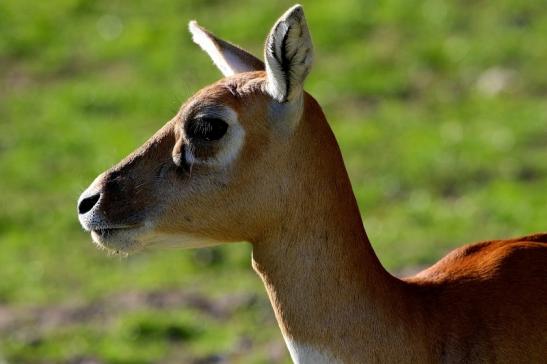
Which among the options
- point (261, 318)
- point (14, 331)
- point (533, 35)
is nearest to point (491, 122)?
point (533, 35)

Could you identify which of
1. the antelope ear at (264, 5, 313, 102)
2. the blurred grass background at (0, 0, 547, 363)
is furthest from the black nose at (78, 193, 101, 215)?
the blurred grass background at (0, 0, 547, 363)

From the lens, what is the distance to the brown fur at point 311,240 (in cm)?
548

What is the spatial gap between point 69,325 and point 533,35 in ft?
23.4

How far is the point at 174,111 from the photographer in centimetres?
611

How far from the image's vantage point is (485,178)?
12.6 m

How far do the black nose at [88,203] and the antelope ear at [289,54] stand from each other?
32.5 inches

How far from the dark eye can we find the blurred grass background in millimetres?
4145

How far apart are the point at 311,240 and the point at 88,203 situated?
890 mm

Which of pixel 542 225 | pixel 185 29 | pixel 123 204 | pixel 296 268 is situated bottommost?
pixel 542 225

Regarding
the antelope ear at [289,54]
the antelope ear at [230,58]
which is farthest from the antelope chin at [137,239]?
the antelope ear at [230,58]

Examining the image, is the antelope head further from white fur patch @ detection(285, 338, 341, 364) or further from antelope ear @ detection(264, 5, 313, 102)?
white fur patch @ detection(285, 338, 341, 364)

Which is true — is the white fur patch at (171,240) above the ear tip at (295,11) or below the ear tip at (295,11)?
below

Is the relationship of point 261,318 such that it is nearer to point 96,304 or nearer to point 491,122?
point 96,304

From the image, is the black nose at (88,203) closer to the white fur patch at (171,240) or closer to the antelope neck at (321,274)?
the white fur patch at (171,240)
